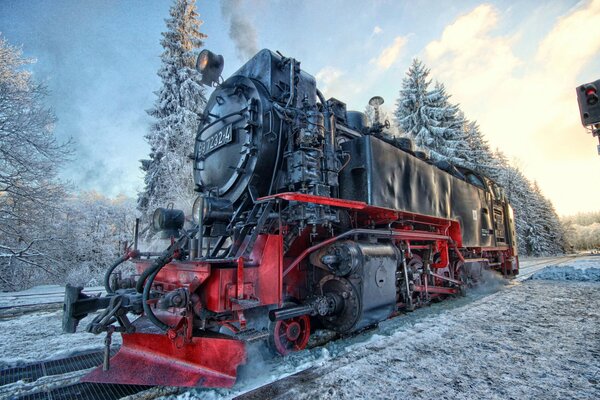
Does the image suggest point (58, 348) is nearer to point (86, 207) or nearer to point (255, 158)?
point (255, 158)

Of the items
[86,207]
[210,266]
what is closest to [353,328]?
[210,266]

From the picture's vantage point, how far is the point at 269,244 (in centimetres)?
280

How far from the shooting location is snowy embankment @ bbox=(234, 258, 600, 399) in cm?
213

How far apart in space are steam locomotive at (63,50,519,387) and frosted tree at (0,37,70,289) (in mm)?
8895

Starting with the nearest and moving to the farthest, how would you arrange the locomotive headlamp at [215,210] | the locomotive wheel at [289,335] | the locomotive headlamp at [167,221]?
the locomotive wheel at [289,335] → the locomotive headlamp at [215,210] → the locomotive headlamp at [167,221]

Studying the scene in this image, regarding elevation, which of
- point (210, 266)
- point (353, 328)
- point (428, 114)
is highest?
point (428, 114)

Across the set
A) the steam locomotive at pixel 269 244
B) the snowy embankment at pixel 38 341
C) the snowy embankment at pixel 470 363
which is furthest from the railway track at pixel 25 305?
the snowy embankment at pixel 470 363

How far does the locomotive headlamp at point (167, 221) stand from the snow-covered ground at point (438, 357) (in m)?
1.58

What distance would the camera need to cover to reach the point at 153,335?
268 cm

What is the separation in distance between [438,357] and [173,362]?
7.60 ft

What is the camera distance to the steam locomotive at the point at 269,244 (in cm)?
247

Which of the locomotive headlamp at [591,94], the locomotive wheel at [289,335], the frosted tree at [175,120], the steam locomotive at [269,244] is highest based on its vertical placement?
the frosted tree at [175,120]

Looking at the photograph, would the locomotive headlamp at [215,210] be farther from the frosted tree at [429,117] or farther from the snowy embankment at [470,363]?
the frosted tree at [429,117]

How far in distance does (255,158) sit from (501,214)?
8522 millimetres
